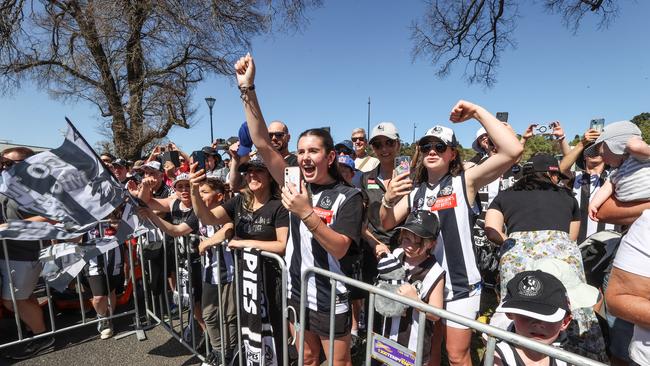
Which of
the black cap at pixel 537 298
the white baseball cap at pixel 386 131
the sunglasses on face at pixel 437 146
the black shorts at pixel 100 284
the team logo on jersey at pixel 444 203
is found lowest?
the black shorts at pixel 100 284

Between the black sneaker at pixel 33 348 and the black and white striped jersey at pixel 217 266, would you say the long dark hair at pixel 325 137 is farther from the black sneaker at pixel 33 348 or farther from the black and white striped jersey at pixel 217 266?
the black sneaker at pixel 33 348

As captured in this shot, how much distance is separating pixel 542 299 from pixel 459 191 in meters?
0.82

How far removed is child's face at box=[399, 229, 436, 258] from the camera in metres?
2.12

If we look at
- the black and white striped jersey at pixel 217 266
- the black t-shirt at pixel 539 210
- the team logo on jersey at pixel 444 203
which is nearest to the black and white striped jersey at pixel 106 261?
the black and white striped jersey at pixel 217 266

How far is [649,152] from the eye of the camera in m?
1.85

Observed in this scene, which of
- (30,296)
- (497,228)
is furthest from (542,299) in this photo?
(30,296)

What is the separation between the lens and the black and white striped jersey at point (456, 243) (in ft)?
7.04

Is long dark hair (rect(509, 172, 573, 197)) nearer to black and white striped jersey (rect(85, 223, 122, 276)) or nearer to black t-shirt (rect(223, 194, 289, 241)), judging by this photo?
black t-shirt (rect(223, 194, 289, 241))

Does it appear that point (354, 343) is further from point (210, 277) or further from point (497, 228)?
point (497, 228)

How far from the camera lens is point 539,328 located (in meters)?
1.59

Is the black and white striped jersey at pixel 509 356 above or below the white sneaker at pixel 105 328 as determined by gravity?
above

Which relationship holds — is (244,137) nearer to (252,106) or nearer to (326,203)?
(252,106)

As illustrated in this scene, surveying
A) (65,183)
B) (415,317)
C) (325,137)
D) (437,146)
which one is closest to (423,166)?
(437,146)

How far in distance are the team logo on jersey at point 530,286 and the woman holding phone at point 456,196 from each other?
463 mm
